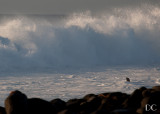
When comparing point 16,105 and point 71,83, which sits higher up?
point 71,83

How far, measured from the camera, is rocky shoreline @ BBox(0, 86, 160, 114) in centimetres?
448

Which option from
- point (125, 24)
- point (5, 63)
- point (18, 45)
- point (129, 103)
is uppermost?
point (125, 24)

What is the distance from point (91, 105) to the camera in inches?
207

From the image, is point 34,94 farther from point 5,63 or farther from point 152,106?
point 5,63

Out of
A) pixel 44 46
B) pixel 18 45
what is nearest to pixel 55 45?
pixel 44 46

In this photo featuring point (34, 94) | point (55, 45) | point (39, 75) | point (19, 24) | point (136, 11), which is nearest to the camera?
point (34, 94)

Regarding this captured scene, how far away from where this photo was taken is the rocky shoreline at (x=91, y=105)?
4.48 metres

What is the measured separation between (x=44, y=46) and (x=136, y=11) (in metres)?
9.51

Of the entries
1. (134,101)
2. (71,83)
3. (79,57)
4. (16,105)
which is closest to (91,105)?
(134,101)

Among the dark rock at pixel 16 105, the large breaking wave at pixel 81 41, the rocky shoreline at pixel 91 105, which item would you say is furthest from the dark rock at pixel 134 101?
the large breaking wave at pixel 81 41

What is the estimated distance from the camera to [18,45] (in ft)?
55.8

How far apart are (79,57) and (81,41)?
2.61 m

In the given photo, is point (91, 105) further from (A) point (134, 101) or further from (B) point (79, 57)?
(B) point (79, 57)

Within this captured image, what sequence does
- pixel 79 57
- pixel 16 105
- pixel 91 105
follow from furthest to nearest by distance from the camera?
1. pixel 79 57
2. pixel 91 105
3. pixel 16 105
